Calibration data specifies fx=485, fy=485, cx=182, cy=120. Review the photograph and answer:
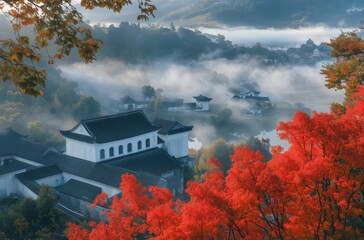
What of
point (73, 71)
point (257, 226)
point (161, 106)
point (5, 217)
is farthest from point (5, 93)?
point (257, 226)

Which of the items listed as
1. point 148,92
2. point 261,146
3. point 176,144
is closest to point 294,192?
point 176,144

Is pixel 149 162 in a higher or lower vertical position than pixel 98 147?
lower

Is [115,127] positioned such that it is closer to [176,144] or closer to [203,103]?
[176,144]

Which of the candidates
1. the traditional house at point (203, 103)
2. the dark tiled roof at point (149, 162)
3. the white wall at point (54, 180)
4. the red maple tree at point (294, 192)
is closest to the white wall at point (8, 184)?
the white wall at point (54, 180)

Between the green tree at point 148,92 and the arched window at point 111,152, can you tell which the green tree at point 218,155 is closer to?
the arched window at point 111,152

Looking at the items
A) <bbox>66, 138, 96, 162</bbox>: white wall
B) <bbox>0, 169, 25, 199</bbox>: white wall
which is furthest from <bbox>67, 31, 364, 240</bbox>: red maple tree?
<bbox>0, 169, 25, 199</bbox>: white wall

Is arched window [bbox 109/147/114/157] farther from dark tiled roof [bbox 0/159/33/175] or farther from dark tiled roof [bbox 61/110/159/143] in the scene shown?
dark tiled roof [bbox 0/159/33/175]
